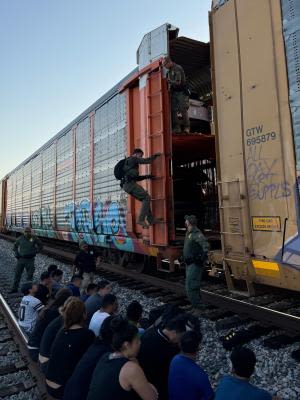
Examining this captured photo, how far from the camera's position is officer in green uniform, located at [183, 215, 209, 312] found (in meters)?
5.76

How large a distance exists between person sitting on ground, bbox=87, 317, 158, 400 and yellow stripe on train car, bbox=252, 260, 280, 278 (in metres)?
2.77

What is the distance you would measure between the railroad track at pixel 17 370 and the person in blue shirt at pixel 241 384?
212cm

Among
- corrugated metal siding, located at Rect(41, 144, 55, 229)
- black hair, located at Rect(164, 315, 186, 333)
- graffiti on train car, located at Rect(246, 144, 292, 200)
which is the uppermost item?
corrugated metal siding, located at Rect(41, 144, 55, 229)

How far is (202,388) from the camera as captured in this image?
8.18 ft

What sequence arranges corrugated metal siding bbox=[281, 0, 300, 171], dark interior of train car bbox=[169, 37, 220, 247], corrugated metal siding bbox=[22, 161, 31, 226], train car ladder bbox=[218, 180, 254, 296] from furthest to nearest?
corrugated metal siding bbox=[22, 161, 31, 226] < dark interior of train car bbox=[169, 37, 220, 247] < train car ladder bbox=[218, 180, 254, 296] < corrugated metal siding bbox=[281, 0, 300, 171]

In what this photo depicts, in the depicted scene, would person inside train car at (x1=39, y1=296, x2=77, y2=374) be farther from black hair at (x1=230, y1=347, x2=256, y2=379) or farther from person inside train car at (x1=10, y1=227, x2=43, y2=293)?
person inside train car at (x1=10, y1=227, x2=43, y2=293)

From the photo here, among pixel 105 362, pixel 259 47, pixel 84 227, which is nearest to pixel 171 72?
pixel 259 47

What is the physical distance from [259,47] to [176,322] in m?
4.01

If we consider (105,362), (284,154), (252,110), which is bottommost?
(105,362)

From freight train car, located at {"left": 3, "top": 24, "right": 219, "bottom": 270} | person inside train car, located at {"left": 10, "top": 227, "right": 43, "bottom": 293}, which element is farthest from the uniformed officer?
person inside train car, located at {"left": 10, "top": 227, "right": 43, "bottom": 293}

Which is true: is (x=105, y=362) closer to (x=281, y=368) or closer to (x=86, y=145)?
(x=281, y=368)

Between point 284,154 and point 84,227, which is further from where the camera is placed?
point 84,227

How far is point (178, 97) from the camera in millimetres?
7438

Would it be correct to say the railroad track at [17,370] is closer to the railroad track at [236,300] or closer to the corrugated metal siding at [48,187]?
the railroad track at [236,300]
